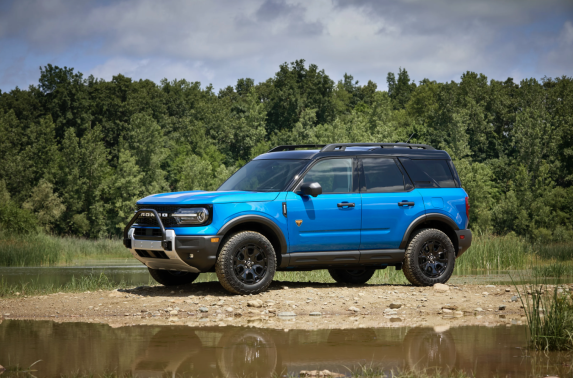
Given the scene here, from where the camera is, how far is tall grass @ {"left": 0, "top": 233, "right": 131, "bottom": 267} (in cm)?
2795

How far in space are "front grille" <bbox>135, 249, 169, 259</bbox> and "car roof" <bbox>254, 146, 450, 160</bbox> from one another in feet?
8.25

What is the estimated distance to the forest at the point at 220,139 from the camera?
60438 mm

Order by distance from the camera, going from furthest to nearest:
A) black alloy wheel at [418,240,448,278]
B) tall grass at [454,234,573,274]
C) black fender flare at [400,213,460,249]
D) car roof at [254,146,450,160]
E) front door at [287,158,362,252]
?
tall grass at [454,234,573,274] < black alloy wheel at [418,240,448,278] < black fender flare at [400,213,460,249] < car roof at [254,146,450,160] < front door at [287,158,362,252]

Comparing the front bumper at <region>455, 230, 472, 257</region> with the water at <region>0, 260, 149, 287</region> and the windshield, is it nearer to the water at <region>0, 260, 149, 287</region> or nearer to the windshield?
the windshield

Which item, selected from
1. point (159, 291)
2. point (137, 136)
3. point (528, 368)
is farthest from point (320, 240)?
point (137, 136)

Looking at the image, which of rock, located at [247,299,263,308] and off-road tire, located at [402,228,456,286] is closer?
rock, located at [247,299,263,308]

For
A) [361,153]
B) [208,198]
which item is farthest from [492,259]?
[208,198]

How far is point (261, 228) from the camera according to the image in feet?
34.8

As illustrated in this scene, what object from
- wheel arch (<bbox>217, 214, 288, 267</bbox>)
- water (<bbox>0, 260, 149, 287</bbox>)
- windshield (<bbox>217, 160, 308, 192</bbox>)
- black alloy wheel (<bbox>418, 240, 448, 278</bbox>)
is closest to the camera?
wheel arch (<bbox>217, 214, 288, 267</bbox>)

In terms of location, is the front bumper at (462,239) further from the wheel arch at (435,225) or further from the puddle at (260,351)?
the puddle at (260,351)

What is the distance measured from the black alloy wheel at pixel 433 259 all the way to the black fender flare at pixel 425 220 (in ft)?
1.22

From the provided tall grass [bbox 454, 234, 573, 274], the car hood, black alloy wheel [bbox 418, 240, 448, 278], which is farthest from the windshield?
tall grass [bbox 454, 234, 573, 274]

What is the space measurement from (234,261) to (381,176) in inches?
115

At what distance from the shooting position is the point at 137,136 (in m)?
64.9
